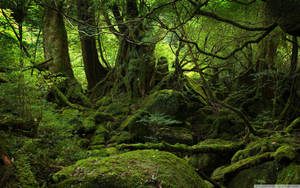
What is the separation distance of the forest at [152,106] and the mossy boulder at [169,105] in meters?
0.04

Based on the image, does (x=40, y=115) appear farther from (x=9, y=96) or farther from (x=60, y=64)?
(x=60, y=64)

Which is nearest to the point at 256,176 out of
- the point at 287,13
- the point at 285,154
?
the point at 285,154

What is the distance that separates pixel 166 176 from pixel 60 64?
298 inches

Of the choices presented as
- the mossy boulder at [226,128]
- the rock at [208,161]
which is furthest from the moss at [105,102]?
the rock at [208,161]

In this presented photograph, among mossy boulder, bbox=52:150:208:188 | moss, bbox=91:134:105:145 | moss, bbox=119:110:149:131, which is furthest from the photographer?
moss, bbox=119:110:149:131

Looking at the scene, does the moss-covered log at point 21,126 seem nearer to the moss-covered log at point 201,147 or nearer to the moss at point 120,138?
the moss-covered log at point 201,147

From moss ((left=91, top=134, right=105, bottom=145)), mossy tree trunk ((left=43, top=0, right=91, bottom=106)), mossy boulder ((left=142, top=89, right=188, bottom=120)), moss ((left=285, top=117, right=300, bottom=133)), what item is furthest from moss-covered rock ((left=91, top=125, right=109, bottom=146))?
moss ((left=285, top=117, right=300, bottom=133))

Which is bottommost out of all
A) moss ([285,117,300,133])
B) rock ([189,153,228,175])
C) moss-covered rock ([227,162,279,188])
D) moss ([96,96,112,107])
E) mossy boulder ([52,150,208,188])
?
rock ([189,153,228,175])

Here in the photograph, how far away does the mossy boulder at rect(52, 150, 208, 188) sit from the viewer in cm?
227

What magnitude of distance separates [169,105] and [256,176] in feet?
14.5

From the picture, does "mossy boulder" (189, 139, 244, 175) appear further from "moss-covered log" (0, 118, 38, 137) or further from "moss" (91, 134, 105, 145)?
"moss-covered log" (0, 118, 38, 137)

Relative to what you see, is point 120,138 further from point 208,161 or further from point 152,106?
point 208,161

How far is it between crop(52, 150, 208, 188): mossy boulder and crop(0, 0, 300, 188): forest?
0.5 inches

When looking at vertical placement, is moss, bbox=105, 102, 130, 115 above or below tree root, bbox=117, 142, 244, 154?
above
